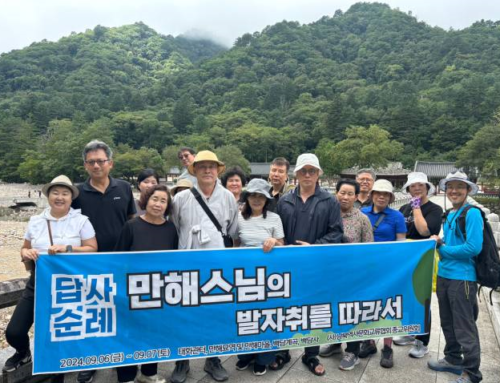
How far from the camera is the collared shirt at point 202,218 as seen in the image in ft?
10.6

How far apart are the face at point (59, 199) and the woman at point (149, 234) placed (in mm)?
518

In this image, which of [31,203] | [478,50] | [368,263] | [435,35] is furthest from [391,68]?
[368,263]

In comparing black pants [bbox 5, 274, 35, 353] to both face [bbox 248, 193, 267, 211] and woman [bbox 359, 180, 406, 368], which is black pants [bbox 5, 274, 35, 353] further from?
woman [bbox 359, 180, 406, 368]

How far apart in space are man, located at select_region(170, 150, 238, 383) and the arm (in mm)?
2010

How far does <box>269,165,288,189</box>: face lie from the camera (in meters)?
4.60

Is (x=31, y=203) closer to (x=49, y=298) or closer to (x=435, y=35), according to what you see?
(x=49, y=298)

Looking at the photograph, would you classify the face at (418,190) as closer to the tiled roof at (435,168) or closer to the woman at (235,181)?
the woman at (235,181)

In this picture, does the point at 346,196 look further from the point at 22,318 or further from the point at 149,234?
the point at 22,318

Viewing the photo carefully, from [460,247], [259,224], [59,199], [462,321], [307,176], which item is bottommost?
[462,321]

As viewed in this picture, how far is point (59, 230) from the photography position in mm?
3025

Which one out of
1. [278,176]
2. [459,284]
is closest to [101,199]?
[278,176]

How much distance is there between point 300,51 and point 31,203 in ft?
301

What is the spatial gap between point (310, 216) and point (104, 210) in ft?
6.37

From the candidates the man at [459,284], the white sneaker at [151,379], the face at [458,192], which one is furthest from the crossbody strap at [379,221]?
the white sneaker at [151,379]
